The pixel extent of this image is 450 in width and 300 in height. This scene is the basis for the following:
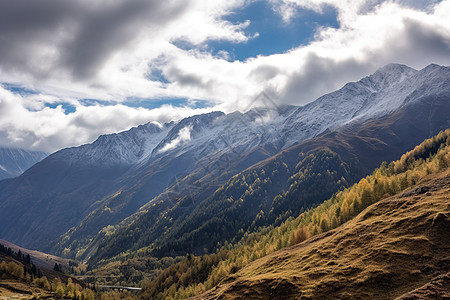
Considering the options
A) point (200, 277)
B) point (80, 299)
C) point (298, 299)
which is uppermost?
point (298, 299)

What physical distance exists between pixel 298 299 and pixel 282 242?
90.2 m

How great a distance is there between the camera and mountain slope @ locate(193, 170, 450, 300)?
5497 centimetres

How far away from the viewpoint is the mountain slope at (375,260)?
5497 centimetres

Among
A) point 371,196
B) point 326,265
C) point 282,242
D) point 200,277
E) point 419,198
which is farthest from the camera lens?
point 200,277

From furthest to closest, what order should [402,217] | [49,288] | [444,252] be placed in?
[49,288]
[402,217]
[444,252]

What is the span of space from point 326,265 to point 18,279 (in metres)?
189

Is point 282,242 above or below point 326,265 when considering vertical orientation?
below

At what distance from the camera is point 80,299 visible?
171 metres

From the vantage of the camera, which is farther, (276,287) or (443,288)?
(276,287)

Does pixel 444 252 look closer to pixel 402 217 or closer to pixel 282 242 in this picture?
pixel 402 217

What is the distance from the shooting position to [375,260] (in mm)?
63594

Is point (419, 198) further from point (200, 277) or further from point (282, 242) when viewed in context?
point (200, 277)

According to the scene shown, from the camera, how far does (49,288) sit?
170 m

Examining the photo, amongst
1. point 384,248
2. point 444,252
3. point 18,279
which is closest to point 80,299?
point 18,279
